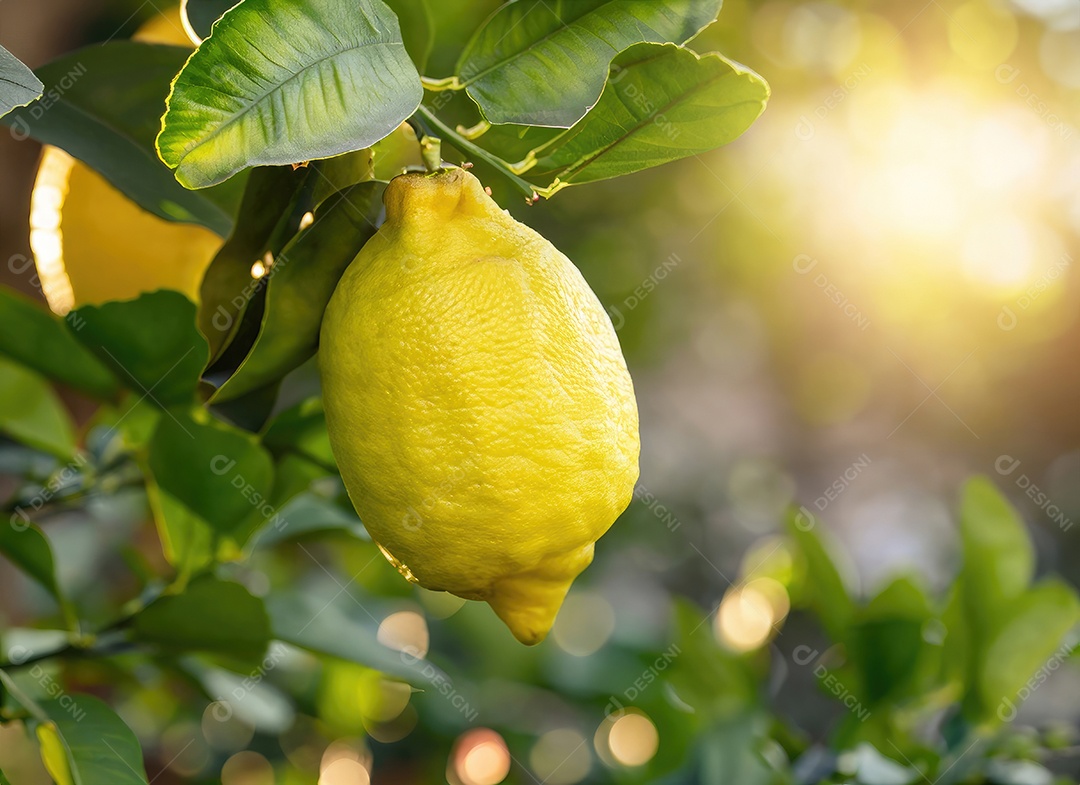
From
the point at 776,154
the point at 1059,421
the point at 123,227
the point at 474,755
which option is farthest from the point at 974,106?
the point at 123,227

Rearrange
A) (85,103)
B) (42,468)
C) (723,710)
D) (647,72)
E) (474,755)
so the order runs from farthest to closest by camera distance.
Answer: (474,755) < (723,710) < (42,468) < (85,103) < (647,72)

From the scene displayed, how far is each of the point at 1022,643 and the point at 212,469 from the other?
2.26 feet

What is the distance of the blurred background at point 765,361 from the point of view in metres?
1.18

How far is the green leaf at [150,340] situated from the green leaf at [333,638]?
0.61 feet

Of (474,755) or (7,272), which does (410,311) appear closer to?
(7,272)

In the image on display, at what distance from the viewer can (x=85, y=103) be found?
1.94ft

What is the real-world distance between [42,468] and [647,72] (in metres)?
0.66

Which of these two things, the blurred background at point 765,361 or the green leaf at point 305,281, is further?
the blurred background at point 765,361

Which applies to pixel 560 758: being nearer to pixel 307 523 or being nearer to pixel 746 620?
pixel 746 620

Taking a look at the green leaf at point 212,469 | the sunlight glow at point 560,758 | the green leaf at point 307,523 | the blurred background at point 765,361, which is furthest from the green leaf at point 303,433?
the sunlight glow at point 560,758

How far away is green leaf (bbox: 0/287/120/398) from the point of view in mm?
640

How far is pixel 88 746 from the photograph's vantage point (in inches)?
20.2

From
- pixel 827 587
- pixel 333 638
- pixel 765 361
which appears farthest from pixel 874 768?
pixel 765 361

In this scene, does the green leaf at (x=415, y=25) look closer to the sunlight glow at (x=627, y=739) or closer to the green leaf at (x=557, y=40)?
the green leaf at (x=557, y=40)
